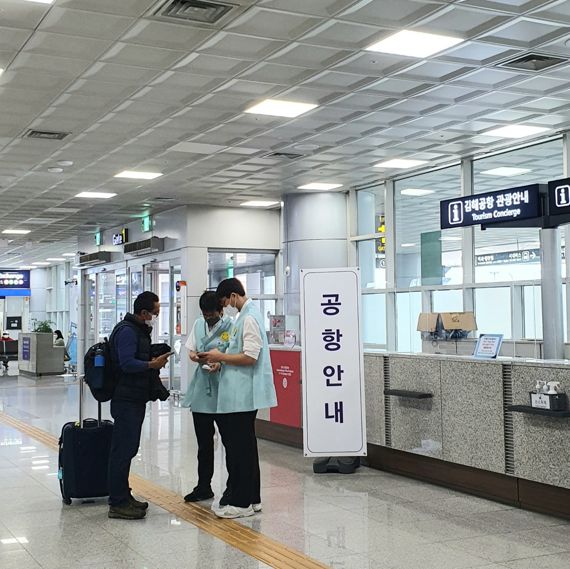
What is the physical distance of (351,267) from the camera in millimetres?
6906

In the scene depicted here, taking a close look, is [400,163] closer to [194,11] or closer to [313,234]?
[313,234]

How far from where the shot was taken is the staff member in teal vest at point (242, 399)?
5297mm

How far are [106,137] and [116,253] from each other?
29.5ft

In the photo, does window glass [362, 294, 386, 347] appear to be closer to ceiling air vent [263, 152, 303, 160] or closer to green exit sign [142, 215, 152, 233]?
ceiling air vent [263, 152, 303, 160]

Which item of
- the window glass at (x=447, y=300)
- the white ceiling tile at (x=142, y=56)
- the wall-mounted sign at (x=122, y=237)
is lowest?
the window glass at (x=447, y=300)


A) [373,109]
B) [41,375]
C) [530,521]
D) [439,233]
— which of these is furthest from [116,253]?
[530,521]

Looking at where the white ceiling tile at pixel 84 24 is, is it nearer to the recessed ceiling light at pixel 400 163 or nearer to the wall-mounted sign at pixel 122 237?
the recessed ceiling light at pixel 400 163

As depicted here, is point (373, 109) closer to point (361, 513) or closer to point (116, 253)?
point (361, 513)

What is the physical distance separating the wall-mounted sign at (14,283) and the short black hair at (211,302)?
27.2 m

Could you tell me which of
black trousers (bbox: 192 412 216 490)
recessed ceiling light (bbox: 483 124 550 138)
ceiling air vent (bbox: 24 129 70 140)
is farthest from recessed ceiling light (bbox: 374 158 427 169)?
black trousers (bbox: 192 412 216 490)

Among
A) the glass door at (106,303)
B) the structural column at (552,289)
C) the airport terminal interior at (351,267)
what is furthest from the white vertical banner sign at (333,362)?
the glass door at (106,303)

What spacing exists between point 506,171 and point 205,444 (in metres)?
6.71

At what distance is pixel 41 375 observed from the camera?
19.7 m

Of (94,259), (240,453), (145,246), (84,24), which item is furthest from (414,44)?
(94,259)
